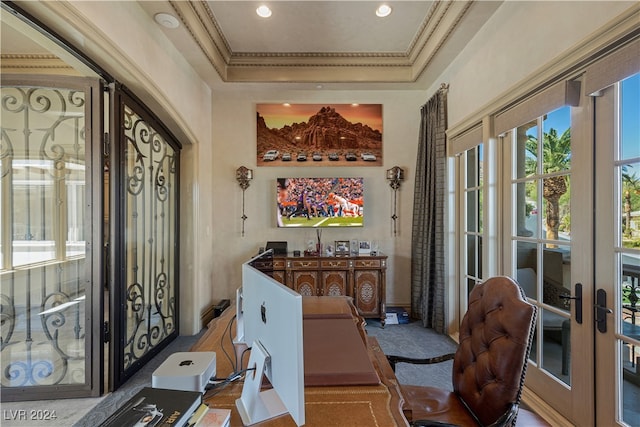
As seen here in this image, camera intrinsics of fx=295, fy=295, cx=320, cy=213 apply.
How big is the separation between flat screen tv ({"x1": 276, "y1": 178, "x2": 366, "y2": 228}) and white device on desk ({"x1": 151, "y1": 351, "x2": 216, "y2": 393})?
3056 millimetres

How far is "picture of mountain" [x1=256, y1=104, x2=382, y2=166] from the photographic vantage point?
425cm

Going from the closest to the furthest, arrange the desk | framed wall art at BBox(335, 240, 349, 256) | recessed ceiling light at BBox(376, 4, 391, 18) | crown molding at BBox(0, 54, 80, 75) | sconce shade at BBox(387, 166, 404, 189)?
the desk
crown molding at BBox(0, 54, 80, 75)
recessed ceiling light at BBox(376, 4, 391, 18)
framed wall art at BBox(335, 240, 349, 256)
sconce shade at BBox(387, 166, 404, 189)

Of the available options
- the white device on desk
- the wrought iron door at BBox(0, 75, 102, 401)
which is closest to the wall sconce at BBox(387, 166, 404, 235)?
the wrought iron door at BBox(0, 75, 102, 401)

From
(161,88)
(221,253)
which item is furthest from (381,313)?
(161,88)

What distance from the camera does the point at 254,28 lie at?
316 cm

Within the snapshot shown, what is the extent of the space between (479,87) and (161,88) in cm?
304

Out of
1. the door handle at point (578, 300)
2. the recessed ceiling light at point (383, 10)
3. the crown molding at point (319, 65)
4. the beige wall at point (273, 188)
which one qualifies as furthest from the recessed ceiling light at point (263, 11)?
the door handle at point (578, 300)

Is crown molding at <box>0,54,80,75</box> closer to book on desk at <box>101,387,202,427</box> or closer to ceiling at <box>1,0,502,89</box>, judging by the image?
ceiling at <box>1,0,502,89</box>

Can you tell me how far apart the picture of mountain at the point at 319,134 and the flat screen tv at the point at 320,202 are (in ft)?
1.01

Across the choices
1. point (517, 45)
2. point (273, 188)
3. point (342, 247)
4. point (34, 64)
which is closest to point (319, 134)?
point (273, 188)

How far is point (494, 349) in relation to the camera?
1.28 metres

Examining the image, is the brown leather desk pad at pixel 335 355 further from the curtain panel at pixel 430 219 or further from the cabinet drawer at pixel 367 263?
the curtain panel at pixel 430 219

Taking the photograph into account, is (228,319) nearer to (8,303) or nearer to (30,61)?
(8,303)

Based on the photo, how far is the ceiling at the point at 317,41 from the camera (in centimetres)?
266
